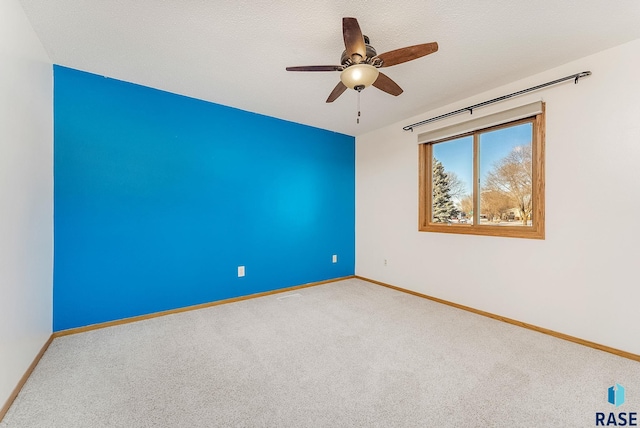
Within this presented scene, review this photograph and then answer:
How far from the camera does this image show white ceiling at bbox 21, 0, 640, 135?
5.53 ft

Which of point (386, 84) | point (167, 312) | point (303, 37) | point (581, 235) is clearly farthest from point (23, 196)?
point (581, 235)

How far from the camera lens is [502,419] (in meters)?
1.39

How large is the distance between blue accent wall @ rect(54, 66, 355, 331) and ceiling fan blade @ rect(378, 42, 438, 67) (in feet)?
5.21

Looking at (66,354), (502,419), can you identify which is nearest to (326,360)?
(502,419)

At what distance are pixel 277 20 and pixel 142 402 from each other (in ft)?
8.21

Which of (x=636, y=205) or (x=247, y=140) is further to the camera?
(x=247, y=140)

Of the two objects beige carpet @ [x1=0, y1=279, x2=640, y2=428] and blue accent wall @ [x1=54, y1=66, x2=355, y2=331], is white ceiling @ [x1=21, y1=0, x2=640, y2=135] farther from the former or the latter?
beige carpet @ [x1=0, y1=279, x2=640, y2=428]

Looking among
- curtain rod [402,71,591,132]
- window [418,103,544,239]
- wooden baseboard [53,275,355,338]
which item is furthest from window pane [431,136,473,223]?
wooden baseboard [53,275,355,338]

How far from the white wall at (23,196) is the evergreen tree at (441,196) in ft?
12.6

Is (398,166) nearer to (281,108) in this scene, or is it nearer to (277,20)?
(281,108)

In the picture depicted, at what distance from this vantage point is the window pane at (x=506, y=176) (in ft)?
8.79

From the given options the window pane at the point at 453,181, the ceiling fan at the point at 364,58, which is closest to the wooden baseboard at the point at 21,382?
the ceiling fan at the point at 364,58

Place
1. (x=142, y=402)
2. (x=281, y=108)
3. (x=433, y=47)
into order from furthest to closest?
(x=281, y=108)
(x=433, y=47)
(x=142, y=402)

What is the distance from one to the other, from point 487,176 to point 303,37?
2.40 meters
